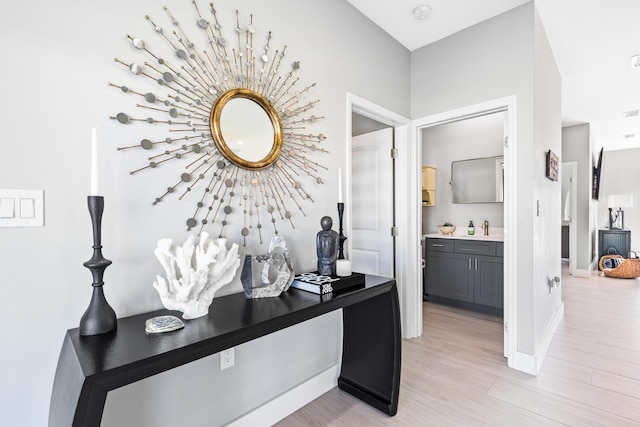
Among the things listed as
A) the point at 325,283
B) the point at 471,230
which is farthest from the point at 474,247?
the point at 325,283

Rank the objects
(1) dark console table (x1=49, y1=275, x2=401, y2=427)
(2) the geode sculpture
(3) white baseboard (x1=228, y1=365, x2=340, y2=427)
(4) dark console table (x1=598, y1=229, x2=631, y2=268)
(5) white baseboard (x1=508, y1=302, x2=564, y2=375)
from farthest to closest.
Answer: (4) dark console table (x1=598, y1=229, x2=631, y2=268) < (5) white baseboard (x1=508, y1=302, x2=564, y2=375) < (3) white baseboard (x1=228, y1=365, x2=340, y2=427) < (2) the geode sculpture < (1) dark console table (x1=49, y1=275, x2=401, y2=427)

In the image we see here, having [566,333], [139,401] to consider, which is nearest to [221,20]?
[139,401]

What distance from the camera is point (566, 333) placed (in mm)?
3066

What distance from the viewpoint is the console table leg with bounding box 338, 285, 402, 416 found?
188 cm

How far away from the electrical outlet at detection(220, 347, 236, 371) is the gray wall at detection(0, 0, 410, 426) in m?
0.04

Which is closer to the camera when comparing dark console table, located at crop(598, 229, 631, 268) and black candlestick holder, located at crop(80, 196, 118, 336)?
black candlestick holder, located at crop(80, 196, 118, 336)

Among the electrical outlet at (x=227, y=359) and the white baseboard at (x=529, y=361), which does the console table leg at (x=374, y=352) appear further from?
the white baseboard at (x=529, y=361)

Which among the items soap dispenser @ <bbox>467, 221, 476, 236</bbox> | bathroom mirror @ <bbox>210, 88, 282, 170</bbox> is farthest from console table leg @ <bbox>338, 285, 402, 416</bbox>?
soap dispenser @ <bbox>467, 221, 476, 236</bbox>

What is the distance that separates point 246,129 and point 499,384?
2.31m

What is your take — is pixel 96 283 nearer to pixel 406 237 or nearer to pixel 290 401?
pixel 290 401

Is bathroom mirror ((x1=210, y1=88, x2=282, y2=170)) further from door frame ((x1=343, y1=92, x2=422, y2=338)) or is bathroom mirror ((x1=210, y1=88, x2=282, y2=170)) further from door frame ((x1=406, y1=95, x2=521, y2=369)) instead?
door frame ((x1=406, y1=95, x2=521, y2=369))

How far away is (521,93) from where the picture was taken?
234cm

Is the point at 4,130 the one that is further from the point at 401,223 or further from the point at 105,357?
the point at 401,223

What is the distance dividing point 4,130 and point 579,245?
23.9ft
